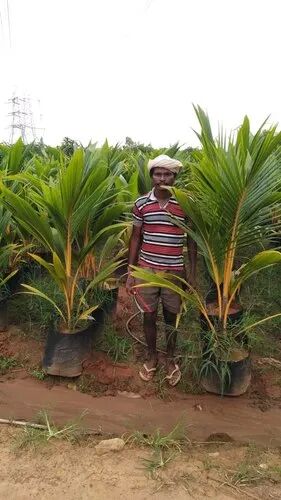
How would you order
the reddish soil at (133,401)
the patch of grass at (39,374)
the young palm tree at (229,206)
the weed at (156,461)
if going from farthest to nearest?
the patch of grass at (39,374)
the reddish soil at (133,401)
the young palm tree at (229,206)
the weed at (156,461)

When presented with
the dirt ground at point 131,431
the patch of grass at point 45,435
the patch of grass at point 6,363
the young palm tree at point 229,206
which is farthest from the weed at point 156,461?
the patch of grass at point 6,363

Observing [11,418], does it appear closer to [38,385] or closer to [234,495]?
[38,385]

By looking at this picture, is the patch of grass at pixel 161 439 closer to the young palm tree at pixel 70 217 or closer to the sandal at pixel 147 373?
the sandal at pixel 147 373

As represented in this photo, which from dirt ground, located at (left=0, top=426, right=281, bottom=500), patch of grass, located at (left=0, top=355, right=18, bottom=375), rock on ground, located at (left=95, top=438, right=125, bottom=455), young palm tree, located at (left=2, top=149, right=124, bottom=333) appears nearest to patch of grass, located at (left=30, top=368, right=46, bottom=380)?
patch of grass, located at (left=0, top=355, right=18, bottom=375)

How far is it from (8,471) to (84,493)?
35 centimetres

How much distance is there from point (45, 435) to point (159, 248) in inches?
44.8

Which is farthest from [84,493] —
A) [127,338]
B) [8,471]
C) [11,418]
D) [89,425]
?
[127,338]

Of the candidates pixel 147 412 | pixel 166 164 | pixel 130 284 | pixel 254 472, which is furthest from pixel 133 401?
pixel 166 164

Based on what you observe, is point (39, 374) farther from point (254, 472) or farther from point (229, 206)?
point (229, 206)

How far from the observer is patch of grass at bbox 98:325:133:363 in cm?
275

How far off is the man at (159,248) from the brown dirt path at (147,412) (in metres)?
0.23

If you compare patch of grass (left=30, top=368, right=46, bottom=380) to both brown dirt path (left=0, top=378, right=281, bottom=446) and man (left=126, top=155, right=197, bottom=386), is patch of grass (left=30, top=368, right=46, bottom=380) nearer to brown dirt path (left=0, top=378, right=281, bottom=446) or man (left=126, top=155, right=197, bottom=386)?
brown dirt path (left=0, top=378, right=281, bottom=446)

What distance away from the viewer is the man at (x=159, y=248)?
7.68ft

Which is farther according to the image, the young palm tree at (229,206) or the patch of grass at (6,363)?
the patch of grass at (6,363)
